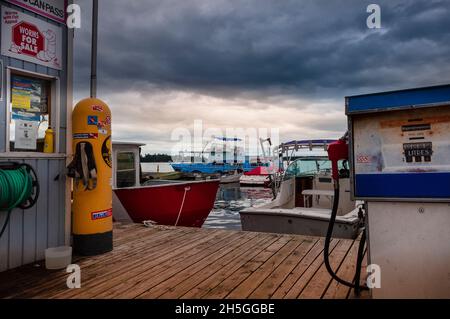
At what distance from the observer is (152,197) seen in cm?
816

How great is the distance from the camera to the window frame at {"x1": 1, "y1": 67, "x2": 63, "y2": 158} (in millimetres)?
4250

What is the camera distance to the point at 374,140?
10.2 feet

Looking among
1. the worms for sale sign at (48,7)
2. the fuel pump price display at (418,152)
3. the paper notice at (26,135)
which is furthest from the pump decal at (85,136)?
the fuel pump price display at (418,152)

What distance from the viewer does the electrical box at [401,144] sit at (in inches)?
112

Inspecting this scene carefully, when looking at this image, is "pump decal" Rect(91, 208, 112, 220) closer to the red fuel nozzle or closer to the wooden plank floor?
the wooden plank floor

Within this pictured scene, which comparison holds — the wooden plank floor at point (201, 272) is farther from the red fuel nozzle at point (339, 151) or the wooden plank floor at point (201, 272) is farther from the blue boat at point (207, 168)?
the blue boat at point (207, 168)

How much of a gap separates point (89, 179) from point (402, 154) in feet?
13.0

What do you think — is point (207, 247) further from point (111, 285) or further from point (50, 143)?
point (50, 143)

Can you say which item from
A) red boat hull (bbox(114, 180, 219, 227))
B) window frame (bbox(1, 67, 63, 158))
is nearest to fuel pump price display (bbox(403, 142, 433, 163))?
window frame (bbox(1, 67, 63, 158))

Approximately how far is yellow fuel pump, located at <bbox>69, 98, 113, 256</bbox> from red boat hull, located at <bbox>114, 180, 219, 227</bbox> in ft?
9.68

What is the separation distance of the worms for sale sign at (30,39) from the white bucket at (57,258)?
2489 mm

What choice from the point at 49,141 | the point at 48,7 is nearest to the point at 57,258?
the point at 49,141

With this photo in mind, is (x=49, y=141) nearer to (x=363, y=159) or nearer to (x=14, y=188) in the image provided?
(x=14, y=188)

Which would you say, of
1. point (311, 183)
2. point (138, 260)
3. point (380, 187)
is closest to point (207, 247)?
point (138, 260)
